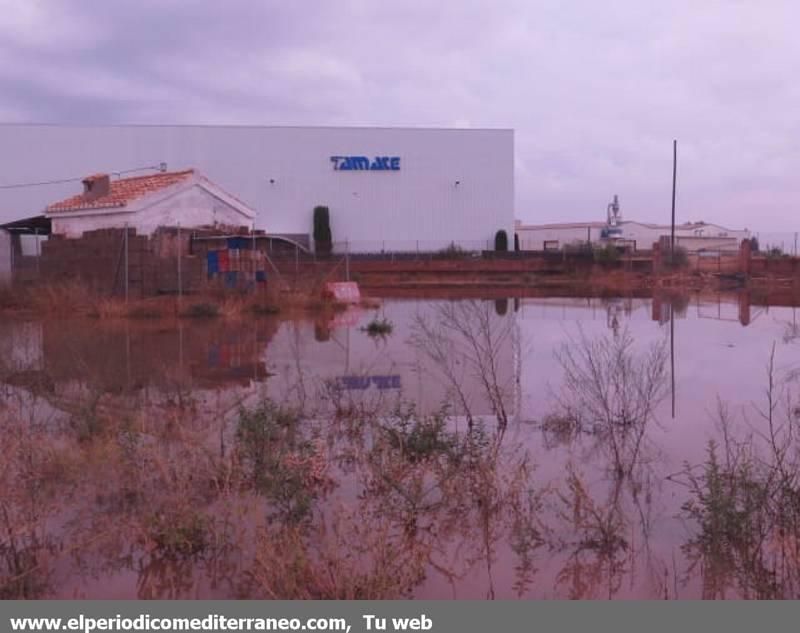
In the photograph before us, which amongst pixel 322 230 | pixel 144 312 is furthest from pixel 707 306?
pixel 322 230

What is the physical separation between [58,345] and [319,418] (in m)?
8.31

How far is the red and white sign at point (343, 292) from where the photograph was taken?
88.8 ft

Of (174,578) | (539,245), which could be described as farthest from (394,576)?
(539,245)

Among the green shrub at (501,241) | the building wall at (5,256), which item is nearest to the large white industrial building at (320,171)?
the green shrub at (501,241)

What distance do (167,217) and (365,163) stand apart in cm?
2694

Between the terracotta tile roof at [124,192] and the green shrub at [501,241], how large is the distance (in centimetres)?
2710

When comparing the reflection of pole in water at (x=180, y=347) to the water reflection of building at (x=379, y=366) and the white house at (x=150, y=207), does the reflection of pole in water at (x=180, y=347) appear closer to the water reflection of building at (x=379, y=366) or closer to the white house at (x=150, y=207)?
the water reflection of building at (x=379, y=366)

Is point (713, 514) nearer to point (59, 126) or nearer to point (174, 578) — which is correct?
point (174, 578)

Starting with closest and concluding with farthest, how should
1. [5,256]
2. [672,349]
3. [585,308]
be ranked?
[672,349]
[585,308]
[5,256]

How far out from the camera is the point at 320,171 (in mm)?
52906

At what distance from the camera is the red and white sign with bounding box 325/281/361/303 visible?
2708cm

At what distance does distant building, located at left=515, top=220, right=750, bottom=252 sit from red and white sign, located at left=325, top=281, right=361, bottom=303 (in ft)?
164

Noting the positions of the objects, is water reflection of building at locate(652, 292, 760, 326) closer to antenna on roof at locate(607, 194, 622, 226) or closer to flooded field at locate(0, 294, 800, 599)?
flooded field at locate(0, 294, 800, 599)

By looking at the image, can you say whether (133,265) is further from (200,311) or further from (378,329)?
(378,329)
